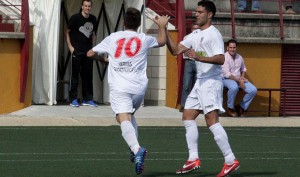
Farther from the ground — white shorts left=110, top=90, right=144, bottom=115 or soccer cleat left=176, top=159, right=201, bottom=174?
white shorts left=110, top=90, right=144, bottom=115

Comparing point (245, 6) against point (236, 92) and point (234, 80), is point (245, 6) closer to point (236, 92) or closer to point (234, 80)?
point (234, 80)

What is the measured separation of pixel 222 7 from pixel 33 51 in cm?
523

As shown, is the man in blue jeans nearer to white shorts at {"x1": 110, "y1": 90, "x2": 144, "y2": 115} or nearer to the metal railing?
the metal railing

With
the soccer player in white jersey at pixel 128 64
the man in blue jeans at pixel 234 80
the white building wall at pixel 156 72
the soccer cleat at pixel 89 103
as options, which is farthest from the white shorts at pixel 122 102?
the white building wall at pixel 156 72

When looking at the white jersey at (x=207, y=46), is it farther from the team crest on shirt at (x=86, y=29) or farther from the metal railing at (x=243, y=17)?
the metal railing at (x=243, y=17)

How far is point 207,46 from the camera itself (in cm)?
1312

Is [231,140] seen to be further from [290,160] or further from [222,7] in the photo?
[222,7]

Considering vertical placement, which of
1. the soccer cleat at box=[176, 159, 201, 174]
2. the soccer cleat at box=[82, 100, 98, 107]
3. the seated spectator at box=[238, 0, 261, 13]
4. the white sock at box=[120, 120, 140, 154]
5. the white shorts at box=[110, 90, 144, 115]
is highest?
the seated spectator at box=[238, 0, 261, 13]

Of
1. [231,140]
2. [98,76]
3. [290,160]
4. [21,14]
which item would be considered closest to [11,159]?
[290,160]

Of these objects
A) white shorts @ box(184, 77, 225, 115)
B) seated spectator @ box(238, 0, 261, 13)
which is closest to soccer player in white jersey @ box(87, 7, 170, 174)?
white shorts @ box(184, 77, 225, 115)

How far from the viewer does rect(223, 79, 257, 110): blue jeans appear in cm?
2336

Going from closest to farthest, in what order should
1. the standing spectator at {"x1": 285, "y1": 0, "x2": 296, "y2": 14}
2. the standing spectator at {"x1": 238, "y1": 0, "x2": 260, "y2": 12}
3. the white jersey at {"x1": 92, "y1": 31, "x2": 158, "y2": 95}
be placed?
the white jersey at {"x1": 92, "y1": 31, "x2": 158, "y2": 95} → the standing spectator at {"x1": 238, "y1": 0, "x2": 260, "y2": 12} → the standing spectator at {"x1": 285, "y1": 0, "x2": 296, "y2": 14}

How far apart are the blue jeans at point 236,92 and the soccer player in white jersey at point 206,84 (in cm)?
1009

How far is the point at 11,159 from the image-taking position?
14.6 m
